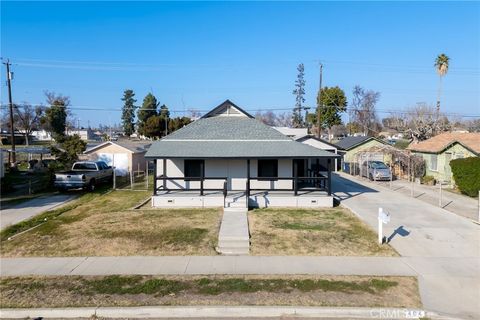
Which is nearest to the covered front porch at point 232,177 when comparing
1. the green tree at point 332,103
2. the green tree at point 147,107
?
the green tree at point 332,103

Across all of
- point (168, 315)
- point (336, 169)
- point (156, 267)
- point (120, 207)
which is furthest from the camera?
point (336, 169)

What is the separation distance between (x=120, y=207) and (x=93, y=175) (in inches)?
286

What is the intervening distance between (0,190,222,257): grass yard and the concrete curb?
3.48 meters

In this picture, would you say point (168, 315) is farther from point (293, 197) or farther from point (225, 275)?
point (293, 197)

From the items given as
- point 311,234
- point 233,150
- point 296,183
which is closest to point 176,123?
point 233,150

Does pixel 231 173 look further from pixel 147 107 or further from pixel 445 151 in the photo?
pixel 147 107

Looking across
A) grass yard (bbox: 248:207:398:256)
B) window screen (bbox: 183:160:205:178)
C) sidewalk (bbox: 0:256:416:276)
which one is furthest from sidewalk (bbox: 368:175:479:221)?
window screen (bbox: 183:160:205:178)

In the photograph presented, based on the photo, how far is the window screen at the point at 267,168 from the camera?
19.6 meters

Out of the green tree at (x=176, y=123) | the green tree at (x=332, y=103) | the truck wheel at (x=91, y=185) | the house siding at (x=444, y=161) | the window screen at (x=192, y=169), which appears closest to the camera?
the window screen at (x=192, y=169)

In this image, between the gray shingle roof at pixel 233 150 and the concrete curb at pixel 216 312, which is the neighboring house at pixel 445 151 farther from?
the concrete curb at pixel 216 312

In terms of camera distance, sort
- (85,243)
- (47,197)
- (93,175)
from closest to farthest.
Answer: (85,243), (47,197), (93,175)

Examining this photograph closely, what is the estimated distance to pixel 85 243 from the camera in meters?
11.7

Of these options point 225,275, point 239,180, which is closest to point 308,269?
point 225,275

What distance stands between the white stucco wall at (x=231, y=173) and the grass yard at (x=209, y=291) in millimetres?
10559
